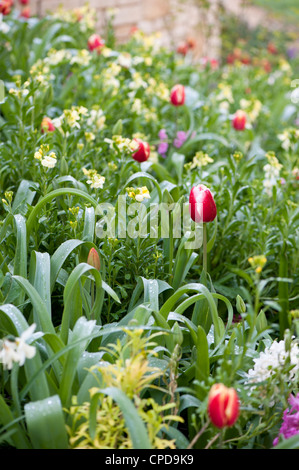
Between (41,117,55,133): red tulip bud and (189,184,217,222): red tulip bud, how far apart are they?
2.45ft

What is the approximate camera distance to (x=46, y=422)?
1.06m

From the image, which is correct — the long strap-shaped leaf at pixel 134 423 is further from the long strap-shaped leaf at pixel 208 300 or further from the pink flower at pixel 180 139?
the pink flower at pixel 180 139

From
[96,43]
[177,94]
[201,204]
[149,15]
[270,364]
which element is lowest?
[270,364]

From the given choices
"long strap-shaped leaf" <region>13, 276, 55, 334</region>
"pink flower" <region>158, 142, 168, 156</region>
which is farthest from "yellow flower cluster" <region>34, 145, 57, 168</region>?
"pink flower" <region>158, 142, 168, 156</region>

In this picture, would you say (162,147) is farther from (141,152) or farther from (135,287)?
(135,287)

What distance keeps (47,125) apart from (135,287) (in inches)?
27.3

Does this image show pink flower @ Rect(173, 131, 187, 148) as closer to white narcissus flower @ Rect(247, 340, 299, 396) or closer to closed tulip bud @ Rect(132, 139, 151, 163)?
closed tulip bud @ Rect(132, 139, 151, 163)

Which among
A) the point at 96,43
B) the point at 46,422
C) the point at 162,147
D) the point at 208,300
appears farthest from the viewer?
the point at 96,43

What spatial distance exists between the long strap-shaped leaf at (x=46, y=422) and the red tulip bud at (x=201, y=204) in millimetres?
580

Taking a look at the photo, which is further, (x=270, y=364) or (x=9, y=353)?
(x=270, y=364)

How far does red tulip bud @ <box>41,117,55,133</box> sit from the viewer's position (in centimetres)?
192

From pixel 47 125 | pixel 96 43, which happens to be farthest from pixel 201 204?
pixel 96 43

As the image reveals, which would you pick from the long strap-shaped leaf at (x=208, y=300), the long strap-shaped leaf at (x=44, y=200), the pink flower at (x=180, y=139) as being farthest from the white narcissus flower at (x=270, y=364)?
the pink flower at (x=180, y=139)
